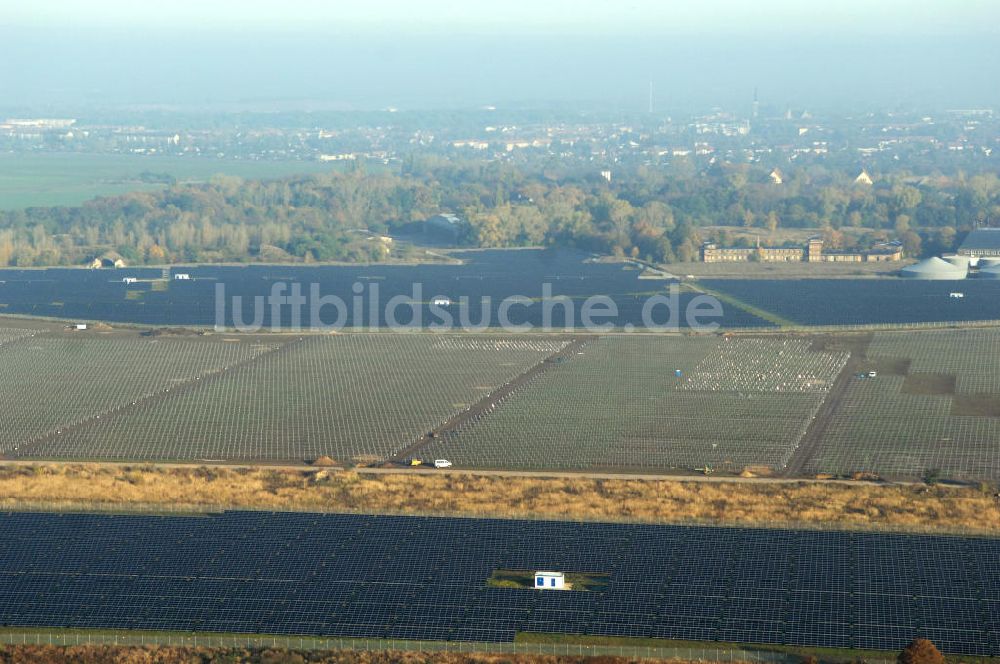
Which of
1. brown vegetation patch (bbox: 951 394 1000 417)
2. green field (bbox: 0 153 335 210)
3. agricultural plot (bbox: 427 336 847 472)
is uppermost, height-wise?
brown vegetation patch (bbox: 951 394 1000 417)

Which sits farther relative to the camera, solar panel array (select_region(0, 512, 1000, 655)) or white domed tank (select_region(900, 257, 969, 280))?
white domed tank (select_region(900, 257, 969, 280))

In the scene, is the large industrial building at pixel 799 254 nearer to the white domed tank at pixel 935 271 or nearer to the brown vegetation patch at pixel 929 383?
the white domed tank at pixel 935 271

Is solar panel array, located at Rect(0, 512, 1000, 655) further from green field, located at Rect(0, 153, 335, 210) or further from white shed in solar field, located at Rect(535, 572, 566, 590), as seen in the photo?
green field, located at Rect(0, 153, 335, 210)

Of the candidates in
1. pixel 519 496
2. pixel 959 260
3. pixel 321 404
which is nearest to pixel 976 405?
pixel 519 496

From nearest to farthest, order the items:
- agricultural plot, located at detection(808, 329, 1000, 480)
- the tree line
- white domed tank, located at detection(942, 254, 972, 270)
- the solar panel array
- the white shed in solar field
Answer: the solar panel array < the white shed in solar field < agricultural plot, located at detection(808, 329, 1000, 480) < white domed tank, located at detection(942, 254, 972, 270) < the tree line

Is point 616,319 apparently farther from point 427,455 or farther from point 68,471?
point 68,471

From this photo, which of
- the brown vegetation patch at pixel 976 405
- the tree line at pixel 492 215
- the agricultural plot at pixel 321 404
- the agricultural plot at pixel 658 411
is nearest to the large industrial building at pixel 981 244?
the tree line at pixel 492 215

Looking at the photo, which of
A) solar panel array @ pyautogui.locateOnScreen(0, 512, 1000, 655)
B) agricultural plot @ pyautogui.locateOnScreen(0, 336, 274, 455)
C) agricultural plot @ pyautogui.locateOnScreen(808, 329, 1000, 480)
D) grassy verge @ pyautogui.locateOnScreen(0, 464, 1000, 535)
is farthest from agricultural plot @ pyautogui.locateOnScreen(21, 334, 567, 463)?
agricultural plot @ pyautogui.locateOnScreen(808, 329, 1000, 480)
